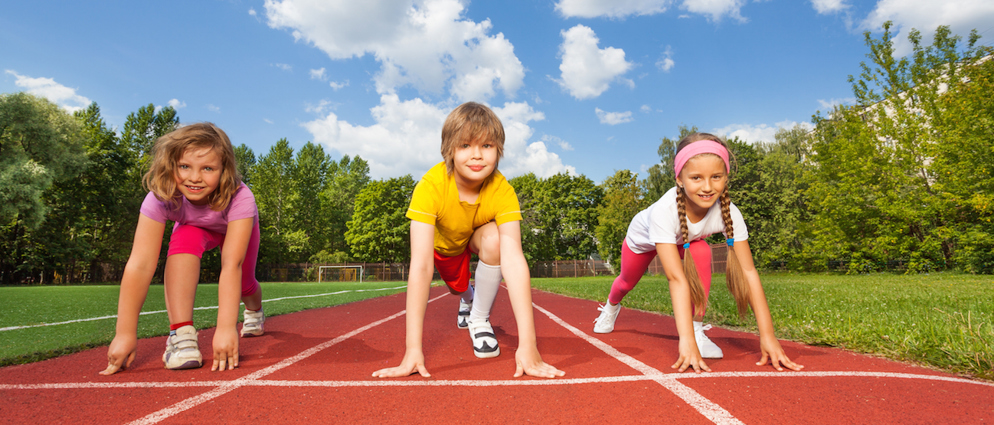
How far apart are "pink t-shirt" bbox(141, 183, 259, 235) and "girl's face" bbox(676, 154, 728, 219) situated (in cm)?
294

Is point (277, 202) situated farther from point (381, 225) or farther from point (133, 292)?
point (133, 292)

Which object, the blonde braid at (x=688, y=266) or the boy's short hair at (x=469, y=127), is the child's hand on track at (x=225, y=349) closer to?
the boy's short hair at (x=469, y=127)

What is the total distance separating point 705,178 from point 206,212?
3.44 metres

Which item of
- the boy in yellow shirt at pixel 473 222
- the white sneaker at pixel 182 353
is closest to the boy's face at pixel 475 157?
the boy in yellow shirt at pixel 473 222

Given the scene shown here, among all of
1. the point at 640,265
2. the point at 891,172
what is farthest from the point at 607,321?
the point at 891,172

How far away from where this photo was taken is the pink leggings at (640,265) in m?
3.60

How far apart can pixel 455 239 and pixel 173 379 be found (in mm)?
1924

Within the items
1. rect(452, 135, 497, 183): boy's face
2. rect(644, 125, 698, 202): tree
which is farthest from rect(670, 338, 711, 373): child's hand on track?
rect(644, 125, 698, 202): tree

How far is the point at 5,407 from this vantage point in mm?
2078

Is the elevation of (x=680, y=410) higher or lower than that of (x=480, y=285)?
lower

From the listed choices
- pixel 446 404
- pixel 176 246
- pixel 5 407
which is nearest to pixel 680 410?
pixel 446 404

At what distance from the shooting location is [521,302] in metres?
2.74

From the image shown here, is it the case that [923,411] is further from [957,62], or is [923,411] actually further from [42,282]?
[42,282]

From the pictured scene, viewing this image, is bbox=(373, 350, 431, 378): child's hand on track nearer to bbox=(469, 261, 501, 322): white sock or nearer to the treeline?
bbox=(469, 261, 501, 322): white sock
